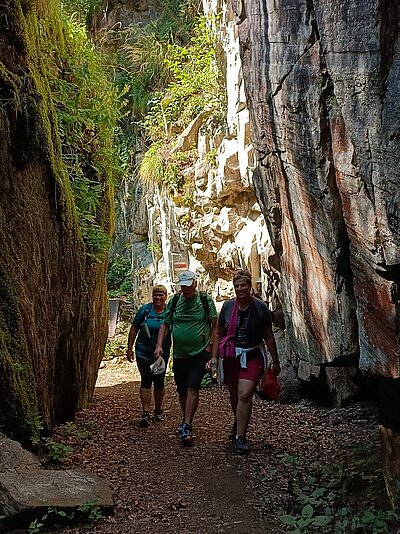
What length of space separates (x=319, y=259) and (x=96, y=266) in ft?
13.0

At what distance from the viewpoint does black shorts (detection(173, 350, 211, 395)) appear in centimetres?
652

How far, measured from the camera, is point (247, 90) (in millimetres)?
7234

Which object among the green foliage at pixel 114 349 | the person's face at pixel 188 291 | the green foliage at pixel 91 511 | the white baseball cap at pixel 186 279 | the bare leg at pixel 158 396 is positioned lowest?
the green foliage at pixel 114 349

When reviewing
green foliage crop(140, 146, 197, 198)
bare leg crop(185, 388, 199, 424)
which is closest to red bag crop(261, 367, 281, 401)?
bare leg crop(185, 388, 199, 424)

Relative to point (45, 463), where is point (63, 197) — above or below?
above

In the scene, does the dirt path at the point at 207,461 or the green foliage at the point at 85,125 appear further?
the green foliage at the point at 85,125

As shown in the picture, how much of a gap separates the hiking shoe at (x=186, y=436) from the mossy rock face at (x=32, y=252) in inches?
58.1

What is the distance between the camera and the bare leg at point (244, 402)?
5902mm

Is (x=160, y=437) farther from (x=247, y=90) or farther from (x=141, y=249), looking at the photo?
(x=141, y=249)

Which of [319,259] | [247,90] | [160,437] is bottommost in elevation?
[160,437]

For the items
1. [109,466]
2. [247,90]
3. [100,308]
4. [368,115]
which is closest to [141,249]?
[100,308]

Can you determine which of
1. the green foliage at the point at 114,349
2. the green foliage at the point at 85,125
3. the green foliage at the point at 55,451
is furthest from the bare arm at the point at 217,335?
the green foliage at the point at 114,349

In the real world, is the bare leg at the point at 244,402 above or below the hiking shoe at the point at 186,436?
above

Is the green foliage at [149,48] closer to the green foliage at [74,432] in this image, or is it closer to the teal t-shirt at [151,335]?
the teal t-shirt at [151,335]
